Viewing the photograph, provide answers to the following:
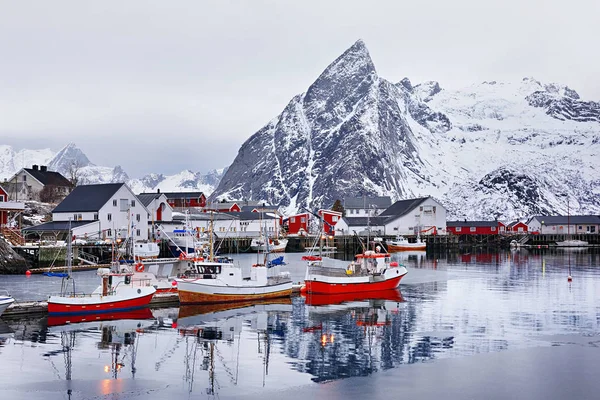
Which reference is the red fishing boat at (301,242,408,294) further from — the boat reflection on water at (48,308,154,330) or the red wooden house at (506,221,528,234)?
the red wooden house at (506,221,528,234)

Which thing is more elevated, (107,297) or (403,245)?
(403,245)

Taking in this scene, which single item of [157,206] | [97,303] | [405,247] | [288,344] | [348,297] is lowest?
[288,344]

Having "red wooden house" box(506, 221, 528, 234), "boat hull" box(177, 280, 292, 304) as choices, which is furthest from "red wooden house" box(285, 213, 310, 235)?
"boat hull" box(177, 280, 292, 304)

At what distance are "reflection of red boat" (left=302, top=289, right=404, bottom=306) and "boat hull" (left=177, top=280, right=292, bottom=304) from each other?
292 cm

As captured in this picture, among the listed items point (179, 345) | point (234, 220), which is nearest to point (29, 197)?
point (234, 220)

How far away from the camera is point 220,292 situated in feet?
152

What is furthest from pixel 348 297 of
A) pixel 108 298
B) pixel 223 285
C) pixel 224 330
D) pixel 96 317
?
pixel 96 317

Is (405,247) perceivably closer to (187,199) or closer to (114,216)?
(187,199)

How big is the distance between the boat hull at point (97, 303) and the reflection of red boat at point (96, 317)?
27 cm

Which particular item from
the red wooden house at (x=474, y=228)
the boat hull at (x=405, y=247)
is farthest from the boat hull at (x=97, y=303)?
the red wooden house at (x=474, y=228)

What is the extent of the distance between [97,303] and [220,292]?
8698mm

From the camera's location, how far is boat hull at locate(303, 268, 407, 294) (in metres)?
52.3

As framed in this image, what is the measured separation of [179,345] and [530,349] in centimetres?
1606

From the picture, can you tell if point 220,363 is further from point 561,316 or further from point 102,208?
point 102,208
